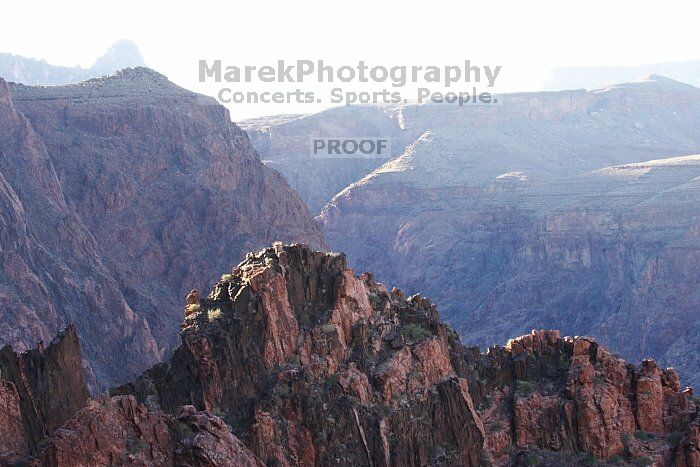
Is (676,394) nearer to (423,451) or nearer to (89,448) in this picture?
(423,451)

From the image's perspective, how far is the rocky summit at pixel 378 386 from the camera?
54.1 m

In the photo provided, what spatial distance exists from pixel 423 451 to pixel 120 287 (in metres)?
89.0

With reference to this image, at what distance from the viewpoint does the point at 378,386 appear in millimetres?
56406

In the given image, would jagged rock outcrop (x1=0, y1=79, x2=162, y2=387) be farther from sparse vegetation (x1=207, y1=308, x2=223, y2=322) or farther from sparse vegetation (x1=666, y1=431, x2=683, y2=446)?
sparse vegetation (x1=666, y1=431, x2=683, y2=446)

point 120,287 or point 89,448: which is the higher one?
point 89,448

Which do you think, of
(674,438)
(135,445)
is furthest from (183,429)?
(674,438)

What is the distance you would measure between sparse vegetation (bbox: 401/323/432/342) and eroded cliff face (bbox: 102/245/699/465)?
0.06 meters

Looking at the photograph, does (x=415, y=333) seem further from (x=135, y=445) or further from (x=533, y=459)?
(x=135, y=445)

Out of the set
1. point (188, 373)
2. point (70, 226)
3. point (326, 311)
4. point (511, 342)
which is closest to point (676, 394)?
point (511, 342)

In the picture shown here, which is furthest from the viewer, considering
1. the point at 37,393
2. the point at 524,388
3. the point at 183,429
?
the point at 524,388

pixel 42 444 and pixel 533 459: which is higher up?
pixel 42 444

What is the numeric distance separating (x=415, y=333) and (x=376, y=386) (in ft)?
11.4

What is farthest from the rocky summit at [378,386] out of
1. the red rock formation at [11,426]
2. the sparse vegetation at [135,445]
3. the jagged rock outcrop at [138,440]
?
the sparse vegetation at [135,445]

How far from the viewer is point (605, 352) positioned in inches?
2373
